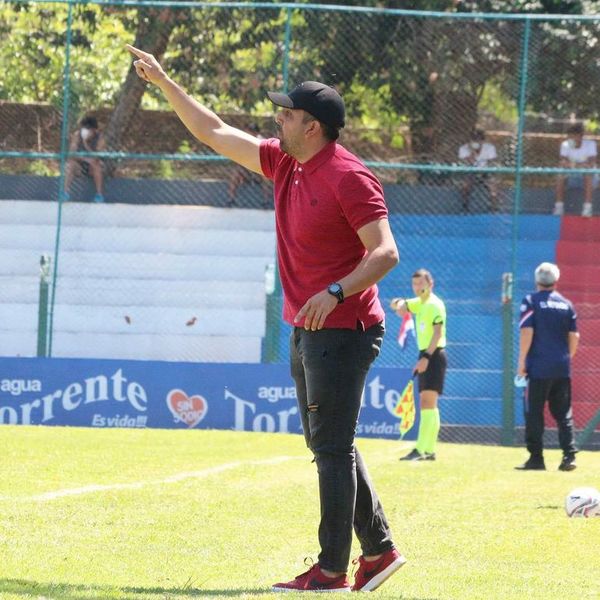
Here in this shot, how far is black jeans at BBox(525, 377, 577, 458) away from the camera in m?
13.7

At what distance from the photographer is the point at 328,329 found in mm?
5578

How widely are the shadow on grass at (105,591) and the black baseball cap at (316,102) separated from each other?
1877 mm

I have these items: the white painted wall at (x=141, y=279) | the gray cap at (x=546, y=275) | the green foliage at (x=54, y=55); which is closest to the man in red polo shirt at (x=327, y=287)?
the gray cap at (x=546, y=275)

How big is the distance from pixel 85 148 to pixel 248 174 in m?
2.46

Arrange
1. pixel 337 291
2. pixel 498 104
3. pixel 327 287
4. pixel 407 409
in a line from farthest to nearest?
1. pixel 498 104
2. pixel 407 409
3. pixel 327 287
4. pixel 337 291

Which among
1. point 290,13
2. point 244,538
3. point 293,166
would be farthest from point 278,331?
point 293,166

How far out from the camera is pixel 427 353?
14523 mm

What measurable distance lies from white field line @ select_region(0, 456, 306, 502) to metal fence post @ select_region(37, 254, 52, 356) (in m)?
6.06

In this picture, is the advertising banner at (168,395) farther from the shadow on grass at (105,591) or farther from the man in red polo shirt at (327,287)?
the shadow on grass at (105,591)

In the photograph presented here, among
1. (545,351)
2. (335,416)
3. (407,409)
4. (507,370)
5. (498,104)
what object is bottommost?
(407,409)

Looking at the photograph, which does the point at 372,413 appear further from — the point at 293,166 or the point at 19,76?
the point at 293,166

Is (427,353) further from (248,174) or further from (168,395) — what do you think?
(248,174)

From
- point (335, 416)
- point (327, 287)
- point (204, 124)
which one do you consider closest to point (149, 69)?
point (204, 124)

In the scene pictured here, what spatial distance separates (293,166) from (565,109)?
14.8 m
